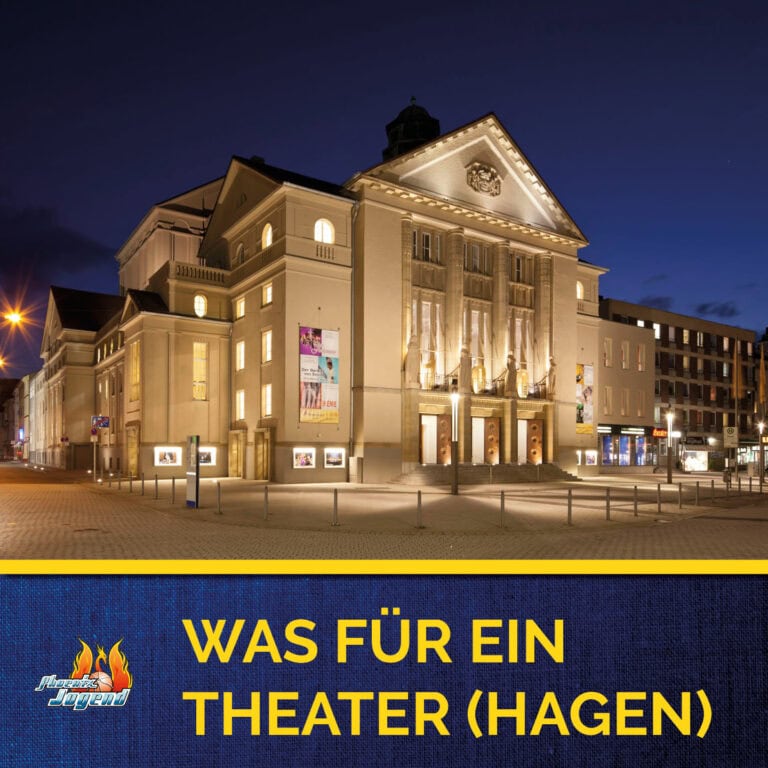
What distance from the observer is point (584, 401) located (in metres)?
50.4

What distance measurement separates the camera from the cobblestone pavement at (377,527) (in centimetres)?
1394

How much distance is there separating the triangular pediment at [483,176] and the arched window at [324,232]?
141 inches

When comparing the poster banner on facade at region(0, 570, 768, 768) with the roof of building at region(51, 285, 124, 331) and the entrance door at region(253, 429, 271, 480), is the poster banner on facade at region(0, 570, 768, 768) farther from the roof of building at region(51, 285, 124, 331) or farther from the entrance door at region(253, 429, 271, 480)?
the roof of building at region(51, 285, 124, 331)

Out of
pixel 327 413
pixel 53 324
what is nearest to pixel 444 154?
pixel 327 413

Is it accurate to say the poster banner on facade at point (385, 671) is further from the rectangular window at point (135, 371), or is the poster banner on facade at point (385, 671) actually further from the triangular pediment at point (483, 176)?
the rectangular window at point (135, 371)

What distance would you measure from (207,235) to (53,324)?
27214 millimetres

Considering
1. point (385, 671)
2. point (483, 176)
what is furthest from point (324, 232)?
point (385, 671)

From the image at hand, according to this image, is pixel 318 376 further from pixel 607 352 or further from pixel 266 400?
pixel 607 352

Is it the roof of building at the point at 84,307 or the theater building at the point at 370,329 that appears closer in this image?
the theater building at the point at 370,329

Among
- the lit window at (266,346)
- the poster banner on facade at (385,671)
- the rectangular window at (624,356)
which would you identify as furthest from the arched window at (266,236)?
the poster banner on facade at (385,671)

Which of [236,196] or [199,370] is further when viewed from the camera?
[236,196]

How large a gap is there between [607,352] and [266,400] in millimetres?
30063

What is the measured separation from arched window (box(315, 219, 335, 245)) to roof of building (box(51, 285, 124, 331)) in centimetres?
3134

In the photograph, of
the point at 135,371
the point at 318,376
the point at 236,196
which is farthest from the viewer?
the point at 236,196
